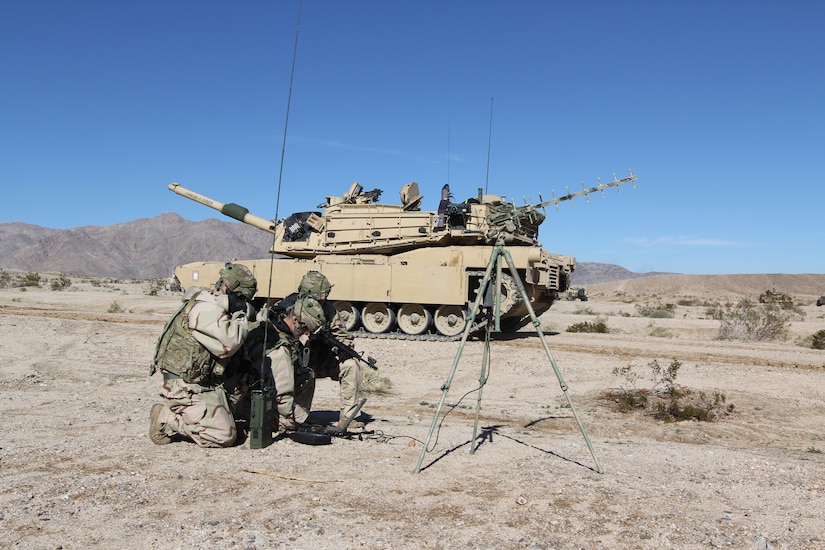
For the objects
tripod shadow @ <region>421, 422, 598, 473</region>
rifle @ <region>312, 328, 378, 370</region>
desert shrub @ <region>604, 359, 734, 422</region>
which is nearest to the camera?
tripod shadow @ <region>421, 422, 598, 473</region>

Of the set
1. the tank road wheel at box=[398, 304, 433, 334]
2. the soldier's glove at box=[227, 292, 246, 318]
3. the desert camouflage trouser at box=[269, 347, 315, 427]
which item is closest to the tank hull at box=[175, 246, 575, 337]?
the tank road wheel at box=[398, 304, 433, 334]

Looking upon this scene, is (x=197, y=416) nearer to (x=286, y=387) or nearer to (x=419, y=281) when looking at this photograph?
(x=286, y=387)

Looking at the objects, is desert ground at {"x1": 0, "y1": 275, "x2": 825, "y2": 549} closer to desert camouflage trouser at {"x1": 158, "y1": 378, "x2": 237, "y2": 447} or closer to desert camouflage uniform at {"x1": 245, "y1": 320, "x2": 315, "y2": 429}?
desert camouflage trouser at {"x1": 158, "y1": 378, "x2": 237, "y2": 447}

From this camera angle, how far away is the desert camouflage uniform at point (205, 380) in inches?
215

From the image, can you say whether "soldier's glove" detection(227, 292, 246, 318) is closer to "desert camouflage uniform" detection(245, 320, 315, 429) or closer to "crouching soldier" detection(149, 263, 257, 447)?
"crouching soldier" detection(149, 263, 257, 447)

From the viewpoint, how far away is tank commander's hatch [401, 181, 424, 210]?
17938mm

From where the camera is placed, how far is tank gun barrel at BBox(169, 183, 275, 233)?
19766mm

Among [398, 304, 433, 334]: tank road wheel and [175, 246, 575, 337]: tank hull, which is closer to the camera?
[175, 246, 575, 337]: tank hull

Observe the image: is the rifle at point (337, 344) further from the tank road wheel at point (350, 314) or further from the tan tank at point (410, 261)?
the tank road wheel at point (350, 314)

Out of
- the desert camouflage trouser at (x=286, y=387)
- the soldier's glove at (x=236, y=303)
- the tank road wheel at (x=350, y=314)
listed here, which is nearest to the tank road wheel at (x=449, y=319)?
the tank road wheel at (x=350, y=314)

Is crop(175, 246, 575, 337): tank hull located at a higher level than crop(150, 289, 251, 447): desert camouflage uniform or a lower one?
higher

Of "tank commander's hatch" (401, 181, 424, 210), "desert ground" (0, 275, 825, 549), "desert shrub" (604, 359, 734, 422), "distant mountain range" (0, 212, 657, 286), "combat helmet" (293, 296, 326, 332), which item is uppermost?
"distant mountain range" (0, 212, 657, 286)

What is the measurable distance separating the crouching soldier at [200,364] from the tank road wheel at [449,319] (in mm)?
10930

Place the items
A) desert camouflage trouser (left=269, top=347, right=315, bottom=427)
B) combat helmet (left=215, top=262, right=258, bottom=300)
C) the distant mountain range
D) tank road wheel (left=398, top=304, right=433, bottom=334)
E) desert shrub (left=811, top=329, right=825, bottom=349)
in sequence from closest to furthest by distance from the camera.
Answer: combat helmet (left=215, top=262, right=258, bottom=300) → desert camouflage trouser (left=269, top=347, right=315, bottom=427) → desert shrub (left=811, top=329, right=825, bottom=349) → tank road wheel (left=398, top=304, right=433, bottom=334) → the distant mountain range
